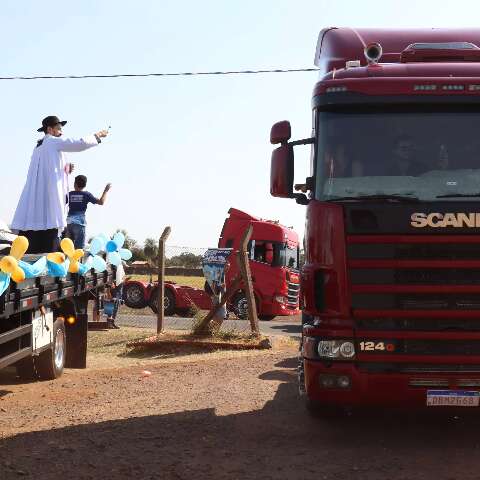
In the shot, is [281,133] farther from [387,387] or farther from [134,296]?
[134,296]

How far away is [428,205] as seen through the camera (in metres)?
5.79

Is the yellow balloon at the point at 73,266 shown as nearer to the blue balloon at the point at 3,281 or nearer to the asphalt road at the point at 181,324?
the blue balloon at the point at 3,281

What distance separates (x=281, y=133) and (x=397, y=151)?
1.03 m

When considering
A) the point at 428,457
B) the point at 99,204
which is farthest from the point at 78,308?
Answer: the point at 428,457

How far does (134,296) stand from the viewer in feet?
79.2

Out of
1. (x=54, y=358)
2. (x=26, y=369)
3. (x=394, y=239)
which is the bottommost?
(x=26, y=369)

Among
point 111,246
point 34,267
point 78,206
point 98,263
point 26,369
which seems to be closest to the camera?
point 34,267

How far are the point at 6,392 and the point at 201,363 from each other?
10.1ft

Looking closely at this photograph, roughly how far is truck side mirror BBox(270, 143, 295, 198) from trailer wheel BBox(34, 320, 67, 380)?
13.1ft

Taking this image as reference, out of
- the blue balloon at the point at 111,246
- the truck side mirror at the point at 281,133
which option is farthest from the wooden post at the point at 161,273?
the truck side mirror at the point at 281,133

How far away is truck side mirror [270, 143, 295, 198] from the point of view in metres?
6.47

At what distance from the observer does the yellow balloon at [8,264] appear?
5.80 metres

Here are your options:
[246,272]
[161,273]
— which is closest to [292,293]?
[161,273]

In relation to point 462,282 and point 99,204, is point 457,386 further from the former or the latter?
point 99,204
